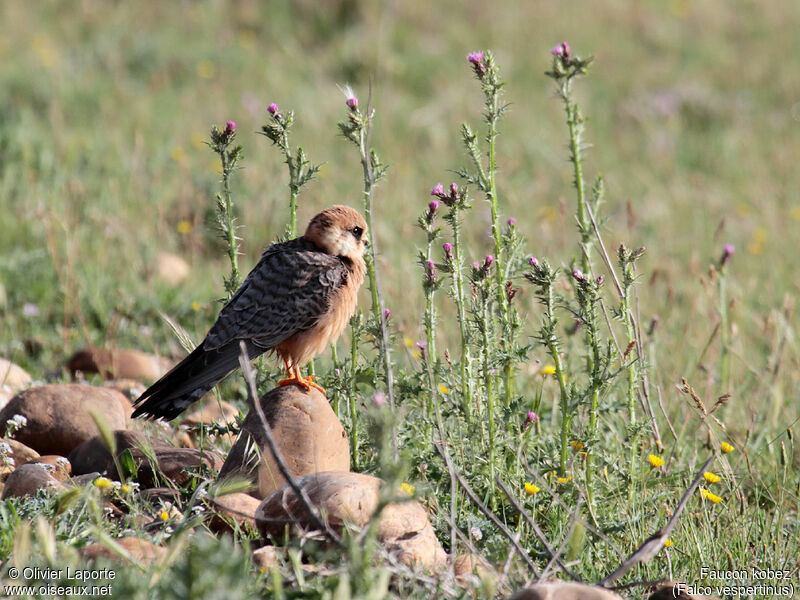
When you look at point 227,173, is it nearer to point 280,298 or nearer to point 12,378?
point 280,298

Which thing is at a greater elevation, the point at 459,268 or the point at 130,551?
the point at 459,268

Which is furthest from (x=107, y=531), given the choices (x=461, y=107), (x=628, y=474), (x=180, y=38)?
(x=180, y=38)

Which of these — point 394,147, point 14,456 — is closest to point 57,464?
point 14,456

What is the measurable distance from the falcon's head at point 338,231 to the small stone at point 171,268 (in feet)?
7.67

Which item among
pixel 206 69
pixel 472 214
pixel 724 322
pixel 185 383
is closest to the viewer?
pixel 185 383

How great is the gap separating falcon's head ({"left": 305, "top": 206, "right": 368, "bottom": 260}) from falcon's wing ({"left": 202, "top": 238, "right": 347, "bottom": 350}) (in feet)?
0.20

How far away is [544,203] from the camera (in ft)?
27.4

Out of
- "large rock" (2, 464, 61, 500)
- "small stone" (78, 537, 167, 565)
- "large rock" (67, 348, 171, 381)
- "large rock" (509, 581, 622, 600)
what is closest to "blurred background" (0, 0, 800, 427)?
"large rock" (67, 348, 171, 381)

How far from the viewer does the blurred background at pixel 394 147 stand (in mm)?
5488

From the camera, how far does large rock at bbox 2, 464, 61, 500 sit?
321 centimetres

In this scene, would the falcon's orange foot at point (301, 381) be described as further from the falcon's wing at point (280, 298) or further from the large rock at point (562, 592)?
the large rock at point (562, 592)

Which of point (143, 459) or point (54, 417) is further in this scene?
point (54, 417)

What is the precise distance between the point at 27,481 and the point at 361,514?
4.05ft

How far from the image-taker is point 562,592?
8.11ft
